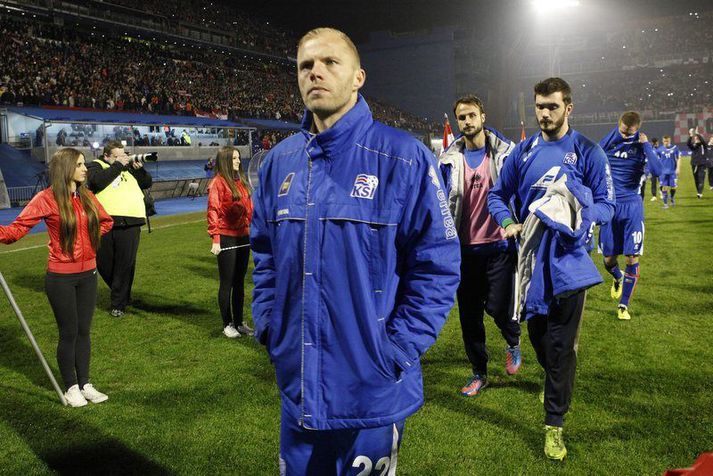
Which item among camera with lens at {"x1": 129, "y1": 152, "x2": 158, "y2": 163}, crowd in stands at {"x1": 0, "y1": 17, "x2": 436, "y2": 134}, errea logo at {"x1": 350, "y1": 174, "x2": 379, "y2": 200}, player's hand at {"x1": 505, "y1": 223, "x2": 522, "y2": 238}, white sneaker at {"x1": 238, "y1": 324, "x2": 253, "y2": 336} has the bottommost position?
white sneaker at {"x1": 238, "y1": 324, "x2": 253, "y2": 336}

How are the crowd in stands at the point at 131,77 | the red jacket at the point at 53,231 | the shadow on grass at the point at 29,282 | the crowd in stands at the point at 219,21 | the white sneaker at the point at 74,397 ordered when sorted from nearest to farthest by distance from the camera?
the red jacket at the point at 53,231, the white sneaker at the point at 74,397, the shadow on grass at the point at 29,282, the crowd in stands at the point at 131,77, the crowd in stands at the point at 219,21

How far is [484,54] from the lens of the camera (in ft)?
200

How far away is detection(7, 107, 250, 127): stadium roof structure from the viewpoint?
25297mm

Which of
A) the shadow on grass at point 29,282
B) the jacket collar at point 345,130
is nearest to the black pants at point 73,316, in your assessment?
the jacket collar at point 345,130

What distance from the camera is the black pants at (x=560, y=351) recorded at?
3.54 metres

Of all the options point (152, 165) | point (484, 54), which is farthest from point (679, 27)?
point (152, 165)

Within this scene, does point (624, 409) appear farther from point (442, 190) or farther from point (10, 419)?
point (10, 419)

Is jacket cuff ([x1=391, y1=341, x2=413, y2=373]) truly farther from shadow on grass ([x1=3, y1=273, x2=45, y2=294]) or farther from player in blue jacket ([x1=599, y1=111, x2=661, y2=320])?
shadow on grass ([x1=3, y1=273, x2=45, y2=294])

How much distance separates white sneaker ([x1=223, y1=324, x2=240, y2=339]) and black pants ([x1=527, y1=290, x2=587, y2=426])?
3.97 metres

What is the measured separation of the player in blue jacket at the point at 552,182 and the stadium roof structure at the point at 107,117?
25188 mm

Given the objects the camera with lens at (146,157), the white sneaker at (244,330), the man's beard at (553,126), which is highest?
the man's beard at (553,126)

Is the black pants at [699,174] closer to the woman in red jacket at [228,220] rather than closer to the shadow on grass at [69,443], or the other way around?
the woman in red jacket at [228,220]

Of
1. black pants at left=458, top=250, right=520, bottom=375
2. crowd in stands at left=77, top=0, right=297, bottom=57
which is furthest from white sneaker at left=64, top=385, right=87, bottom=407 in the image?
crowd in stands at left=77, top=0, right=297, bottom=57

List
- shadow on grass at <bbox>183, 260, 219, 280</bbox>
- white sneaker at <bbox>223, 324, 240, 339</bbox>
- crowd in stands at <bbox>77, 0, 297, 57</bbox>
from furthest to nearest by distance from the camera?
crowd in stands at <bbox>77, 0, 297, 57</bbox> < shadow on grass at <bbox>183, 260, 219, 280</bbox> < white sneaker at <bbox>223, 324, 240, 339</bbox>
